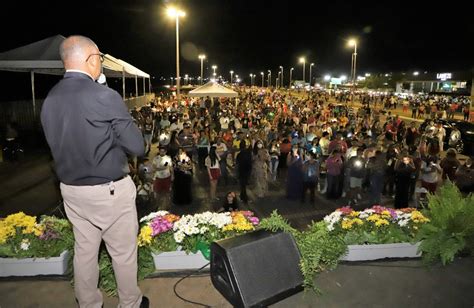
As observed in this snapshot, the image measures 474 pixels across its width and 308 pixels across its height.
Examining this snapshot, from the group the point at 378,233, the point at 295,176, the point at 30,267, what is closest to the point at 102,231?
the point at 30,267

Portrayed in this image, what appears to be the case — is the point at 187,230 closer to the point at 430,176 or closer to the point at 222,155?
the point at 430,176

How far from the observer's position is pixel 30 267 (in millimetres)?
4434

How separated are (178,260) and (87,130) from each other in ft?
7.86

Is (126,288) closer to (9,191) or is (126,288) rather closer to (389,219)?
(389,219)

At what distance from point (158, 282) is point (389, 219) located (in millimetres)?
3099

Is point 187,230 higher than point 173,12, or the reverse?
point 173,12

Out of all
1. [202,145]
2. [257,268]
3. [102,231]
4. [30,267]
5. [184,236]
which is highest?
[102,231]

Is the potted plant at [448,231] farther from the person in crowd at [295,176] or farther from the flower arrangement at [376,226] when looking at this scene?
the person in crowd at [295,176]

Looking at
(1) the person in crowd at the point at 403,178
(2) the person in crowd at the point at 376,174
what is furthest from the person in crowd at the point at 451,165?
(2) the person in crowd at the point at 376,174

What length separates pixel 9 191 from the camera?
1127 cm

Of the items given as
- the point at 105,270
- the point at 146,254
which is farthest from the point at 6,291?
the point at 146,254

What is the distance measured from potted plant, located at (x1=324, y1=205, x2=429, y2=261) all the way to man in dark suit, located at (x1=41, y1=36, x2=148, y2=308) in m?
2.96

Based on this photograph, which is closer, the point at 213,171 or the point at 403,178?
the point at 403,178

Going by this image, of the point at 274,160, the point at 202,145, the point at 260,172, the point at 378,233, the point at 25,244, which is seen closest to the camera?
the point at 25,244
